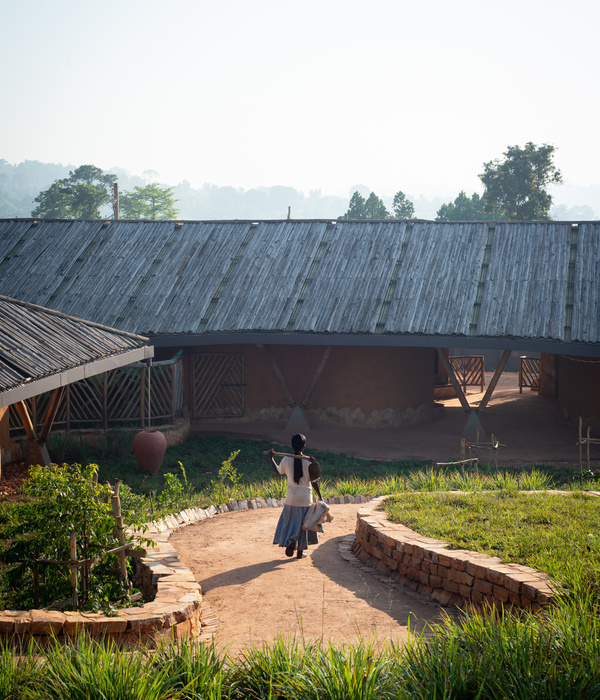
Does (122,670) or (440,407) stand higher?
(440,407)

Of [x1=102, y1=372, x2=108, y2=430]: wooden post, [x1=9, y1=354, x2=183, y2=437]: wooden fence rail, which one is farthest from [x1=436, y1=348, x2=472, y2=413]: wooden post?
[x1=102, y1=372, x2=108, y2=430]: wooden post

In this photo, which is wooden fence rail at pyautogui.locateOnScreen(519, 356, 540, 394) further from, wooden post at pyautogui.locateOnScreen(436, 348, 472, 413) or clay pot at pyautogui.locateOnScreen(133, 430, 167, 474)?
clay pot at pyautogui.locateOnScreen(133, 430, 167, 474)

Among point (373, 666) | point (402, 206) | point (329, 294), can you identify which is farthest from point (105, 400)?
point (402, 206)

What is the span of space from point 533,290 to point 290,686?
44.2 feet

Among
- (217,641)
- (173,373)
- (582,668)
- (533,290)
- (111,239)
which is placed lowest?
(217,641)

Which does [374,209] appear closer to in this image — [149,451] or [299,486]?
[149,451]

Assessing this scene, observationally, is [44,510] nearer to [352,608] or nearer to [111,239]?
[352,608]

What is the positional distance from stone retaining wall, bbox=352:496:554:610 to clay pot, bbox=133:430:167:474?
19.8 ft

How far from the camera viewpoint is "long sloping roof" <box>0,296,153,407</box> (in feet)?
30.0

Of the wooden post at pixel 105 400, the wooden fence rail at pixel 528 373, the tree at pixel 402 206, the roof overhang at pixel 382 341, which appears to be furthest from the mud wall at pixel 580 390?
the tree at pixel 402 206

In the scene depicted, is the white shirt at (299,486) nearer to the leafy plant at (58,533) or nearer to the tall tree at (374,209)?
the leafy plant at (58,533)

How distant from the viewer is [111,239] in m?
20.0

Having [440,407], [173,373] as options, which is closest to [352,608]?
[173,373]

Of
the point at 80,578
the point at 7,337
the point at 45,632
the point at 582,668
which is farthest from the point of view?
the point at 7,337
